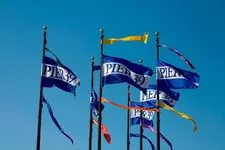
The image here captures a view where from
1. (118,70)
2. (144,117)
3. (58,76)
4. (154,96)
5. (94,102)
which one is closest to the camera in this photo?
(58,76)

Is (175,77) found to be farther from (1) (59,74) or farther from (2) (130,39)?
(1) (59,74)

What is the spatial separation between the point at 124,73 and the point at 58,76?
14.3 ft

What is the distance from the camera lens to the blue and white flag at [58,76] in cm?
3284

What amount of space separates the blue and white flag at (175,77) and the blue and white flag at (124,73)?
8.02ft

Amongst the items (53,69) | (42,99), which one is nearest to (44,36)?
(53,69)

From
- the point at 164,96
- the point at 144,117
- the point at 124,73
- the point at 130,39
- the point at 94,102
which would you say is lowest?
the point at 144,117

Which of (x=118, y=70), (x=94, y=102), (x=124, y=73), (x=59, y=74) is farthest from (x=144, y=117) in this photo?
(x=59, y=74)

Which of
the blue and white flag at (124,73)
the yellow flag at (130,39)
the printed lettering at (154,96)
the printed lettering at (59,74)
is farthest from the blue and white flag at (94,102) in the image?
the printed lettering at (154,96)

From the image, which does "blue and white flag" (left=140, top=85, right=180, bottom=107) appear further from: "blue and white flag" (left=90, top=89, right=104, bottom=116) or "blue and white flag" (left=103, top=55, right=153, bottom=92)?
"blue and white flag" (left=90, top=89, right=104, bottom=116)

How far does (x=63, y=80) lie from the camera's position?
33.7 metres

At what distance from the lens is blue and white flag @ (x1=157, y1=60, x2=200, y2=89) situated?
37312 millimetres

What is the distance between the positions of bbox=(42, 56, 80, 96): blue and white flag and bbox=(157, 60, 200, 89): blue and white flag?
6697 millimetres

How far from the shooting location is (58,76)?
33.5 meters

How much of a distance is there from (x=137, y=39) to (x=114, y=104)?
4.67 meters
